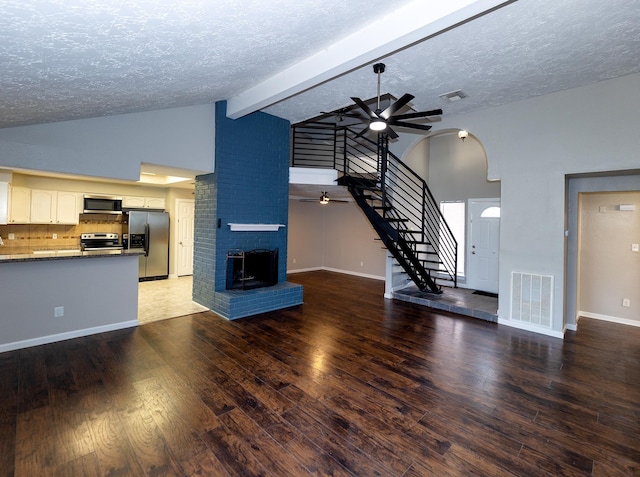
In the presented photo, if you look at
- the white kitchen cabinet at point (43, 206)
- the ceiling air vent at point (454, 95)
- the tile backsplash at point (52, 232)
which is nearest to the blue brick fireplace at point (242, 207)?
the ceiling air vent at point (454, 95)

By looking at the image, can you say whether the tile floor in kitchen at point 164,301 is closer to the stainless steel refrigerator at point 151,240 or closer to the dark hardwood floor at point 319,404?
the stainless steel refrigerator at point 151,240

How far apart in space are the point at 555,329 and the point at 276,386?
4133 mm

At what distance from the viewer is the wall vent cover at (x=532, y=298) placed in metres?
4.55

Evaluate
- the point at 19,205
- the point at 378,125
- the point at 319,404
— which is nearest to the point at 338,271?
the point at 378,125

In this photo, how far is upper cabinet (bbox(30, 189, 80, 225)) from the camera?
588 cm

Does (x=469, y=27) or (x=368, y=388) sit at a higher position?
(x=469, y=27)

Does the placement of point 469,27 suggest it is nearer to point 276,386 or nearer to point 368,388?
point 368,388

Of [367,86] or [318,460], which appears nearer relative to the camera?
[318,460]

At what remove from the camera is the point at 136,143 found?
432 centimetres

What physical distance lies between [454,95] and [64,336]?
6250 mm

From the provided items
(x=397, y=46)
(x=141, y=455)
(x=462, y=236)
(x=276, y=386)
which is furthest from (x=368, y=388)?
(x=462, y=236)

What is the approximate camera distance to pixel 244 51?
9.36ft

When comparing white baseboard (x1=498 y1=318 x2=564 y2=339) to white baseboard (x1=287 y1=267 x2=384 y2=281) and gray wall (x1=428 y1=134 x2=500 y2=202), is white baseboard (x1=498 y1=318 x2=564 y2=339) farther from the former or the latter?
white baseboard (x1=287 y1=267 x2=384 y2=281)

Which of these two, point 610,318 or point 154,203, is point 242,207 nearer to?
point 154,203
